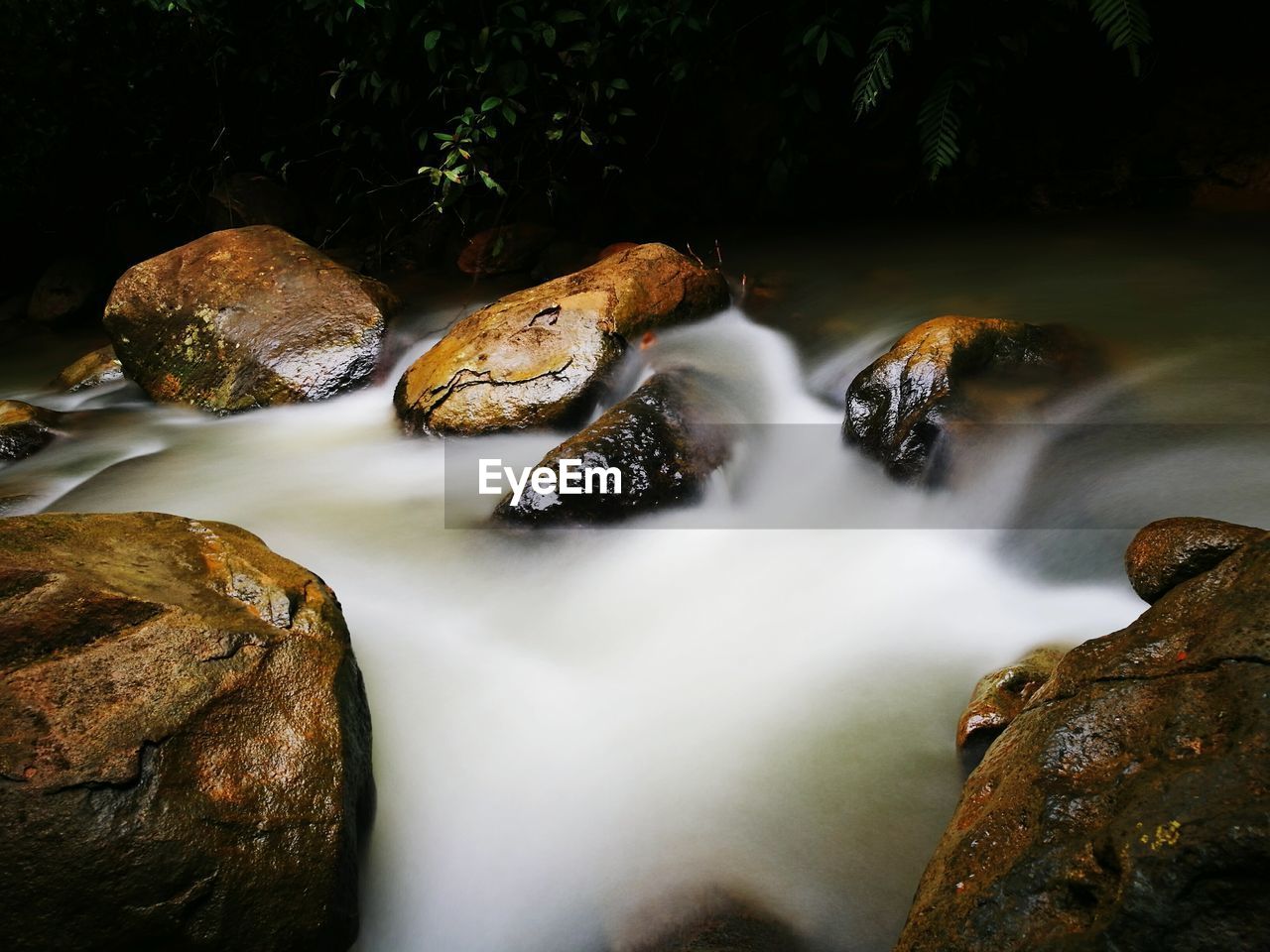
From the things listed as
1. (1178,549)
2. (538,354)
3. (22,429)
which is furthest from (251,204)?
(1178,549)

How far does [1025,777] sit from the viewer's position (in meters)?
1.81

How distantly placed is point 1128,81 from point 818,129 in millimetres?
2245

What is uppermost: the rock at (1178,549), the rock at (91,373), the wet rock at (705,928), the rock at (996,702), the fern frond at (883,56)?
the fern frond at (883,56)

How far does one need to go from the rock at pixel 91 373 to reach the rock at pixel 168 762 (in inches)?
163

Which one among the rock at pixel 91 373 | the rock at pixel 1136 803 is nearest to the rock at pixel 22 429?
the rock at pixel 91 373

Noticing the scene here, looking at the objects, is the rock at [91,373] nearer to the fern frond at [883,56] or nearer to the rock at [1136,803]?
the fern frond at [883,56]

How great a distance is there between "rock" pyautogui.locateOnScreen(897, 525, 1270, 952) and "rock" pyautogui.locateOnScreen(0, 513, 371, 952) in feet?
4.56

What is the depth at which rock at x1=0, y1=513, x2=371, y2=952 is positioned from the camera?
187 centimetres

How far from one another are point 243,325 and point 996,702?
15.5 ft

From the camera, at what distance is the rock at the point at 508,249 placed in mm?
7035

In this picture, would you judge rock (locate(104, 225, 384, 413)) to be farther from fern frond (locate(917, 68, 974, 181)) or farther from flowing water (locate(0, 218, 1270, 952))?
fern frond (locate(917, 68, 974, 181))

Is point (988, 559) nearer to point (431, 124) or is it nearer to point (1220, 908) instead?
point (1220, 908)

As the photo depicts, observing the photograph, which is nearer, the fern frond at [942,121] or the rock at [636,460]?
the rock at [636,460]

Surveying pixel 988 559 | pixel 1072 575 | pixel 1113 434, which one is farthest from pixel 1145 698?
pixel 1113 434
